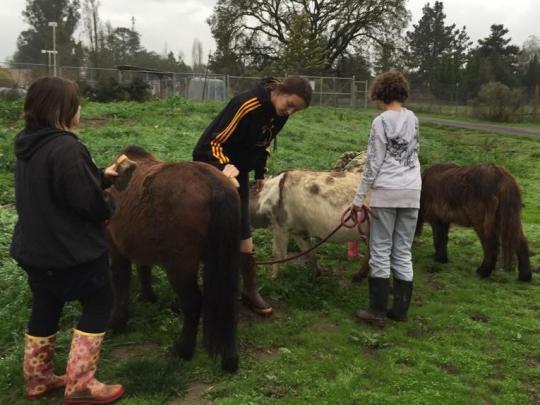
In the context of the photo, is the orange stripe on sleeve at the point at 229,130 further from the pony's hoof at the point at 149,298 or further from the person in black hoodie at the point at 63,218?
the pony's hoof at the point at 149,298

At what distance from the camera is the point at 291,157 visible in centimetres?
1211

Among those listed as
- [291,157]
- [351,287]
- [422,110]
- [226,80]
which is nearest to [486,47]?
[422,110]

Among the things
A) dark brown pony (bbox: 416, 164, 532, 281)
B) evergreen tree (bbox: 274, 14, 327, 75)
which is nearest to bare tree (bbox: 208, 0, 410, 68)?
evergreen tree (bbox: 274, 14, 327, 75)

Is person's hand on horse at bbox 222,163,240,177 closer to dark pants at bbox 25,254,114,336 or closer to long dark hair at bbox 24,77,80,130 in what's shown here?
dark pants at bbox 25,254,114,336

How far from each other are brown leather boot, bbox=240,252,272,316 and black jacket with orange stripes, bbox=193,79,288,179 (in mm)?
868

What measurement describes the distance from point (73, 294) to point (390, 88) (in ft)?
9.47

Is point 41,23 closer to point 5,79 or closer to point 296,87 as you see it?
point 5,79

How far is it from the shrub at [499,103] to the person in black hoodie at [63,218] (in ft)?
92.2

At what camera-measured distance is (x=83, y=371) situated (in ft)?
9.77

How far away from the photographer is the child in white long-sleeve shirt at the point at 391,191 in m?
4.21

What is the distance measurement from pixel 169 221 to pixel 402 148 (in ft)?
6.74

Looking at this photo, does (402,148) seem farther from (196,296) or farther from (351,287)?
(196,296)

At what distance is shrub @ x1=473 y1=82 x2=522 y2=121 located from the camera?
27156 millimetres

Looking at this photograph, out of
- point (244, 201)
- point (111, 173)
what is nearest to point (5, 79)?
point (244, 201)
